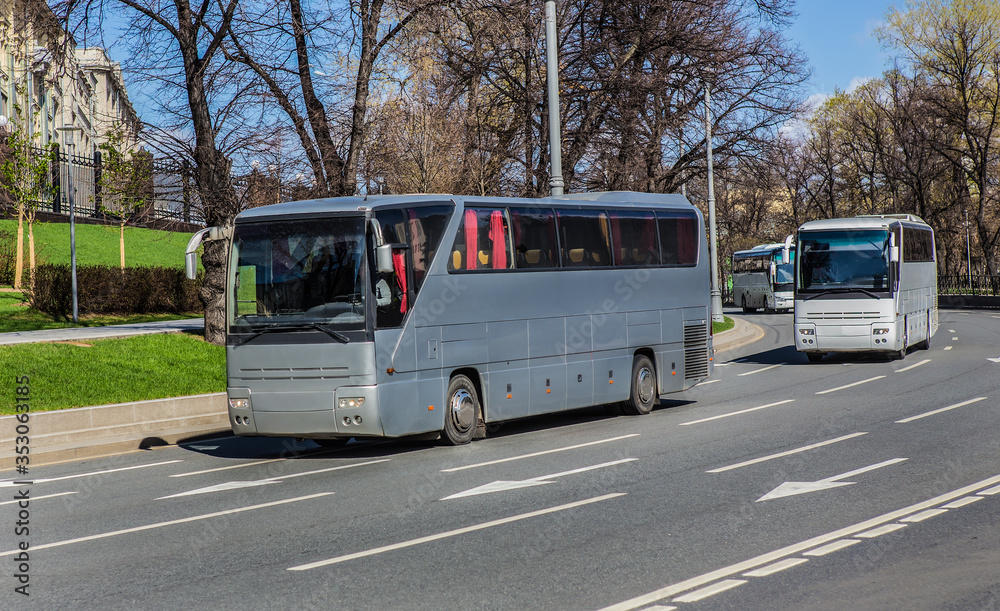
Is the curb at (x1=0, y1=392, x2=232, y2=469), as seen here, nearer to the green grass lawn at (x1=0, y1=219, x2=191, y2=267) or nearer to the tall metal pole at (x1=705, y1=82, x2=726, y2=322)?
the tall metal pole at (x1=705, y1=82, x2=726, y2=322)

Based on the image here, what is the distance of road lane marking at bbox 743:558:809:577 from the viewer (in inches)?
247

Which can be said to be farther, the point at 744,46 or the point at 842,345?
the point at 744,46

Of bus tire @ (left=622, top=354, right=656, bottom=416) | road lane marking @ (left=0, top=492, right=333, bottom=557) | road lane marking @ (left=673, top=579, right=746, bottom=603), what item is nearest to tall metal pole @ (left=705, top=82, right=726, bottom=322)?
bus tire @ (left=622, top=354, right=656, bottom=416)

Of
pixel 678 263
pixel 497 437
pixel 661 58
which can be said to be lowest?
pixel 497 437

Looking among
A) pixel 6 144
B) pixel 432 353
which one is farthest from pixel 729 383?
pixel 6 144

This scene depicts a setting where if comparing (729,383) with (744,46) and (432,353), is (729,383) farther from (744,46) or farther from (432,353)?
(744,46)

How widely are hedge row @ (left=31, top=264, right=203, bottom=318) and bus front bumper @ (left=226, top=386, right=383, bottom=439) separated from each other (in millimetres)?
15658

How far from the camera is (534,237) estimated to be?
14.6 meters

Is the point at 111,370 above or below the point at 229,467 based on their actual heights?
above

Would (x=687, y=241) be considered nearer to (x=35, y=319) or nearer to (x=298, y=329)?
(x=298, y=329)

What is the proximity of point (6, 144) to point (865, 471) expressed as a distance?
129 feet

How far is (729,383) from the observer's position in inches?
790

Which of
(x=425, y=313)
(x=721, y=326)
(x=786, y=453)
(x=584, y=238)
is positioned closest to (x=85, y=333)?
(x=425, y=313)

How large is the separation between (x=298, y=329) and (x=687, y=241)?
26.1 ft
